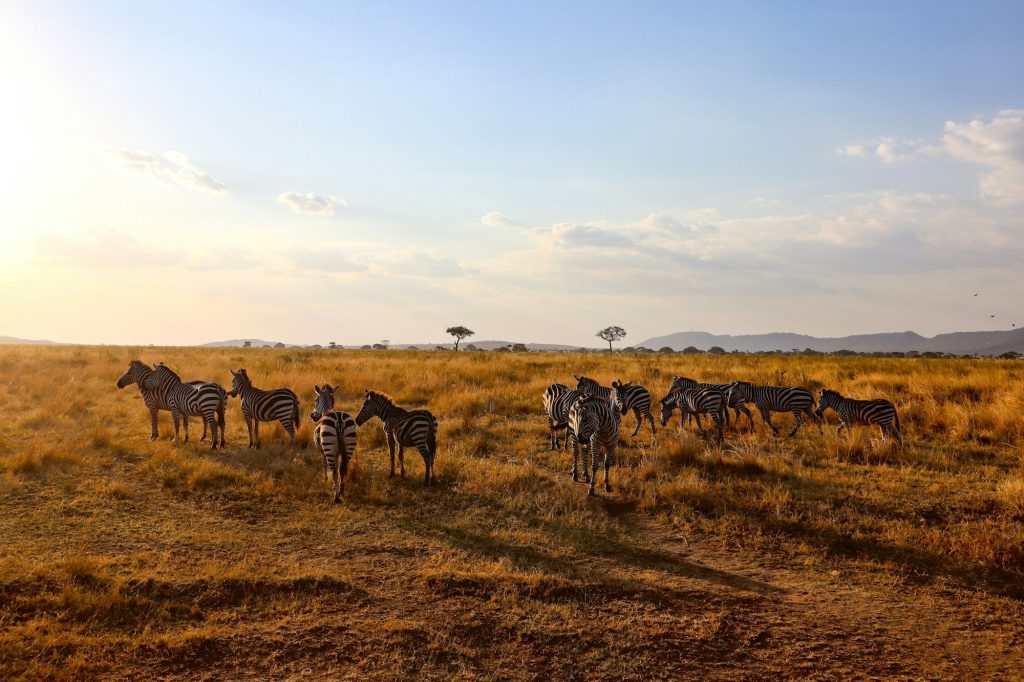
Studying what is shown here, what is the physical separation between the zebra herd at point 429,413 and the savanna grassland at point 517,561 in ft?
2.11

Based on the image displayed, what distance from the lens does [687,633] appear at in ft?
20.8

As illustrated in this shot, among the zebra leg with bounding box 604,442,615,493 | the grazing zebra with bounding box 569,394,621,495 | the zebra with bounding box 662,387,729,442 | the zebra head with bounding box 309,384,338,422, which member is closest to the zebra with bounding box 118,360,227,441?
the zebra head with bounding box 309,384,338,422

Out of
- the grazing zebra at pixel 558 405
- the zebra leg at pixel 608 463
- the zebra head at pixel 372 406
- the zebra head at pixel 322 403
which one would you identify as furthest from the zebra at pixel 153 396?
the zebra leg at pixel 608 463

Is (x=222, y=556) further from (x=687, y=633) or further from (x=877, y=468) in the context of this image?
Result: (x=877, y=468)

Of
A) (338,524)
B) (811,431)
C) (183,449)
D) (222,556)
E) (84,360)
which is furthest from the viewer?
(84,360)

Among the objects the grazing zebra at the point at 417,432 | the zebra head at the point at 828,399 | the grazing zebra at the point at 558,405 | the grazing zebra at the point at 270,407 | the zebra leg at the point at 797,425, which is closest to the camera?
the grazing zebra at the point at 417,432

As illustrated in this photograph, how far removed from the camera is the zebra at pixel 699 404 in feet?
51.5

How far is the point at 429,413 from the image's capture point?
11.6 m

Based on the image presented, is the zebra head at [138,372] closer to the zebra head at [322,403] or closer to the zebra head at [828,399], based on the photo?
the zebra head at [322,403]

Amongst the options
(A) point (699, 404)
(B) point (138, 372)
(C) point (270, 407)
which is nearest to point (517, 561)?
(C) point (270, 407)

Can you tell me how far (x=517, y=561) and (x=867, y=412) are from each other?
11.2 metres

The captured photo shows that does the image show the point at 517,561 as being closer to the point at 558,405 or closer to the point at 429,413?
the point at 429,413

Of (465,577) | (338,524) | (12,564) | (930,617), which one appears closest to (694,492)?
(930,617)

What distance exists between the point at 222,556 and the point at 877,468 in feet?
40.2
